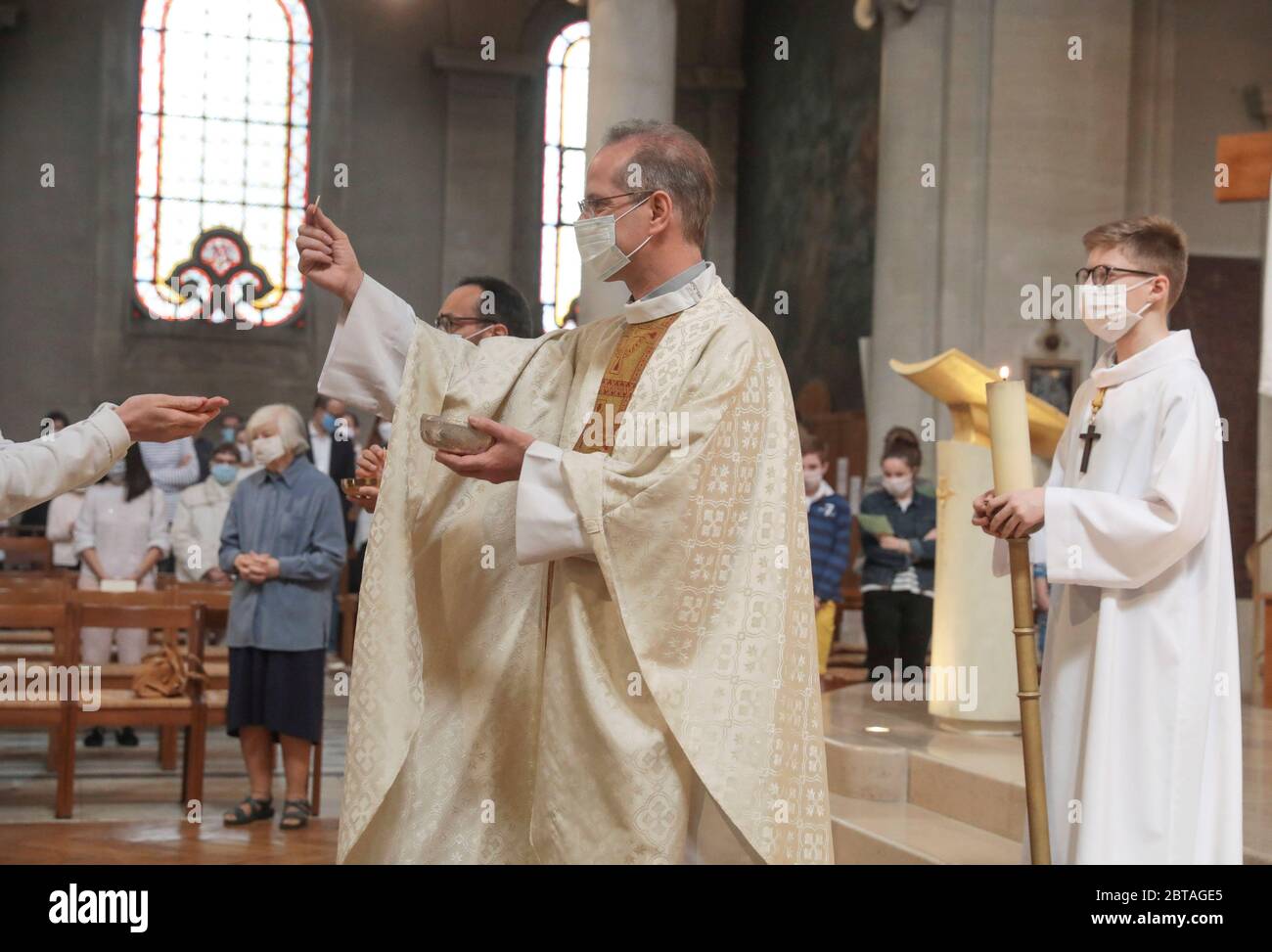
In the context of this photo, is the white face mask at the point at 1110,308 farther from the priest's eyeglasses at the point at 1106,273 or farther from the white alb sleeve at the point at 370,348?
the white alb sleeve at the point at 370,348

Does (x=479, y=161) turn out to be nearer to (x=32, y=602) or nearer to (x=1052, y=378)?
(x=1052, y=378)

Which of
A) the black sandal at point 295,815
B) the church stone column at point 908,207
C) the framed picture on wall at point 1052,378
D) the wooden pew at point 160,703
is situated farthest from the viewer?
the church stone column at point 908,207

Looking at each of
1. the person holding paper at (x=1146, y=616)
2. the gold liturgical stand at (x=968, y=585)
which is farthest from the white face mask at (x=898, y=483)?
the person holding paper at (x=1146, y=616)

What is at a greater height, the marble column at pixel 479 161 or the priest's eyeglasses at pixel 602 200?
the marble column at pixel 479 161

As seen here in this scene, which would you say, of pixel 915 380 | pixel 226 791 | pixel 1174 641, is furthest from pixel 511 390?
pixel 226 791

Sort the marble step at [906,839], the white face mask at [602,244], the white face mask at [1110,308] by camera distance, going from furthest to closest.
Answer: the marble step at [906,839] → the white face mask at [1110,308] → the white face mask at [602,244]

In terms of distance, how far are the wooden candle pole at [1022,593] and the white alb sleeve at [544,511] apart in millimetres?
967

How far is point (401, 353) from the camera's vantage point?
3084mm

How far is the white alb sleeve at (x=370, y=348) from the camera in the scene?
9.89ft

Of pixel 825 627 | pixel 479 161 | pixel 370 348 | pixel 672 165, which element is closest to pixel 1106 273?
pixel 672 165

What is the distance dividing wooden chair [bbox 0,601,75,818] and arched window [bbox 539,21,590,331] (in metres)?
12.9
